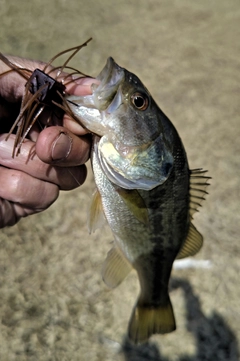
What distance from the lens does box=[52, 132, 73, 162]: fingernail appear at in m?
1.15

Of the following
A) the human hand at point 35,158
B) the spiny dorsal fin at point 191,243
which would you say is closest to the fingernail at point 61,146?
→ the human hand at point 35,158

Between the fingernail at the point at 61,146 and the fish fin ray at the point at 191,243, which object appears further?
the fish fin ray at the point at 191,243

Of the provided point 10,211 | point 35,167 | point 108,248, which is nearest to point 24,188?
point 35,167

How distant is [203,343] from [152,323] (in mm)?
772

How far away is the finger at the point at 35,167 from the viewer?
1.28 metres

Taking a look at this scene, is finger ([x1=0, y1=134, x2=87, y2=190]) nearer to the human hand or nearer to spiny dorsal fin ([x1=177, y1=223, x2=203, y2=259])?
the human hand

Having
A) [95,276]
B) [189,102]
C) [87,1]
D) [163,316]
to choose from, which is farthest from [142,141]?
[87,1]

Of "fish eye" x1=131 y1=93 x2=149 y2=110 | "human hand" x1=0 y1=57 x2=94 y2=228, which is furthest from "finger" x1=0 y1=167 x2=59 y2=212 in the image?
"fish eye" x1=131 y1=93 x2=149 y2=110

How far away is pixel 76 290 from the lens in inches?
91.2

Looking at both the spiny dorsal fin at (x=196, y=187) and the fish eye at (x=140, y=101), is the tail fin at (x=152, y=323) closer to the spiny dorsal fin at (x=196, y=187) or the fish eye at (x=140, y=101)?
the spiny dorsal fin at (x=196, y=187)

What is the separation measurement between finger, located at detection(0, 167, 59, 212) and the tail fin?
64 cm

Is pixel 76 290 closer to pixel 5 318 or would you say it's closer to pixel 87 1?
pixel 5 318

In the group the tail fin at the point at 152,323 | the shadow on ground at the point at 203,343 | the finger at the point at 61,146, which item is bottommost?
the shadow on ground at the point at 203,343

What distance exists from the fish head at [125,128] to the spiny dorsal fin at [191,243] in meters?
0.41
